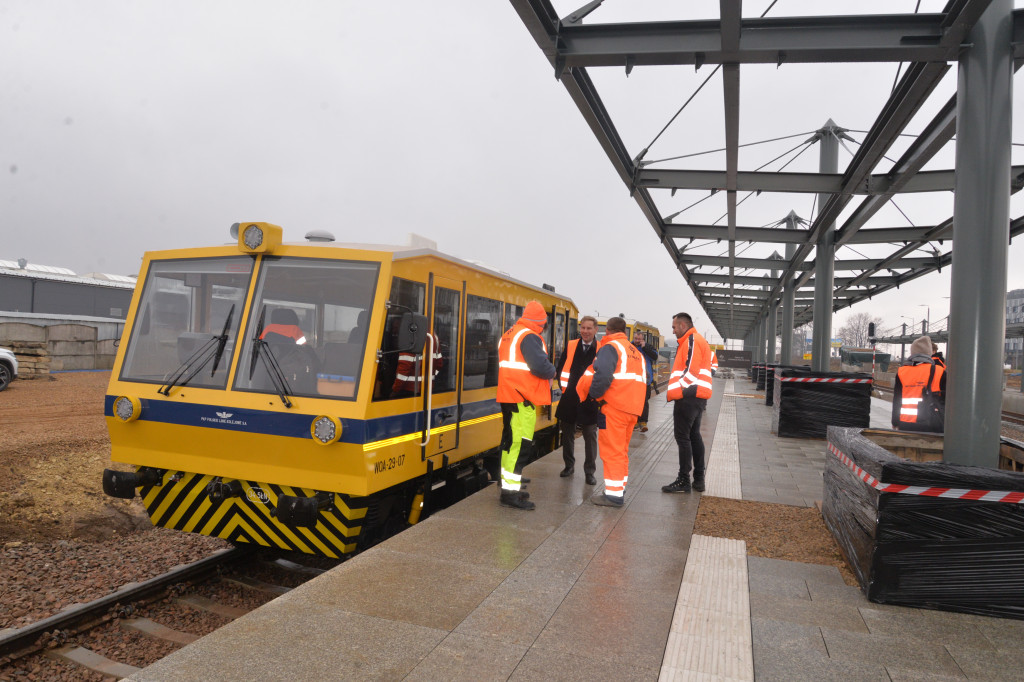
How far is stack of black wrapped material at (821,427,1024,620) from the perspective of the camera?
3.79 metres

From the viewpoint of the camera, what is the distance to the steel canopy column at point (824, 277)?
13.8 m

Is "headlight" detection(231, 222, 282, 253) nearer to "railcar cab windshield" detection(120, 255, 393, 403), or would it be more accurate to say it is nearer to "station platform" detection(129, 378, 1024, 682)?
"railcar cab windshield" detection(120, 255, 393, 403)

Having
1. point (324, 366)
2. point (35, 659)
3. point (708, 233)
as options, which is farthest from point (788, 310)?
point (35, 659)

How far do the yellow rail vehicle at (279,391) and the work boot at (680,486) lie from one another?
2.85m

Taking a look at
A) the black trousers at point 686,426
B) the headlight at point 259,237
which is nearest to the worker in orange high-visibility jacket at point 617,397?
the black trousers at point 686,426

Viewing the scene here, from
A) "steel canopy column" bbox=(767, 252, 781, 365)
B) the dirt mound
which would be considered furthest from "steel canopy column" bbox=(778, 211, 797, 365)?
the dirt mound

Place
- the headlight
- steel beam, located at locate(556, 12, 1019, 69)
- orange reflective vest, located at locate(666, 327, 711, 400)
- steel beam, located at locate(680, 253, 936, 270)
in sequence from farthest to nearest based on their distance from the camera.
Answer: steel beam, located at locate(680, 253, 936, 270)
orange reflective vest, located at locate(666, 327, 711, 400)
steel beam, located at locate(556, 12, 1019, 69)
the headlight

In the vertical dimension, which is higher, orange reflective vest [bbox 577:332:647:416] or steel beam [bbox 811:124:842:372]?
steel beam [bbox 811:124:842:372]

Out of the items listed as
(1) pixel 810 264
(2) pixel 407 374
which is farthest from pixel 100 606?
(1) pixel 810 264

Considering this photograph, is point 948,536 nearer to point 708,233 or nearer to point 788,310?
point 708,233

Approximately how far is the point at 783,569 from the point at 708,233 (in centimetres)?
1051

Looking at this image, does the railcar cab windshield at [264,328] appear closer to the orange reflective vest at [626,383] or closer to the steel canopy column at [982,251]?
the orange reflective vest at [626,383]

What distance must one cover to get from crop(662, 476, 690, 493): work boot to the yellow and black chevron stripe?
358 centimetres

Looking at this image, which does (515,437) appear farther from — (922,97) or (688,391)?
(922,97)
